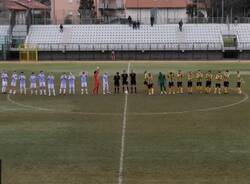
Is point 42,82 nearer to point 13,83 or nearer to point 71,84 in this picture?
point 71,84

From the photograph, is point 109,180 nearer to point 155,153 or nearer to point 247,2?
point 155,153

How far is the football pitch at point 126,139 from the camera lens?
54.8ft

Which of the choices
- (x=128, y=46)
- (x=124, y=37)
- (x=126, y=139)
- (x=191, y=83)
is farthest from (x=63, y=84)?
(x=124, y=37)

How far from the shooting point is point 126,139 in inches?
849

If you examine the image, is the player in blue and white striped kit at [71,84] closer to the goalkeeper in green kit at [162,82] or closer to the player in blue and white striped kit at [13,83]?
the player in blue and white striped kit at [13,83]

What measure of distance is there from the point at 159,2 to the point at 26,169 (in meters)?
80.5

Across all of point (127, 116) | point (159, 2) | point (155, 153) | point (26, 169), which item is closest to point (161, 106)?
point (127, 116)

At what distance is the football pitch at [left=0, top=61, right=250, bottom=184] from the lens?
16.7 metres

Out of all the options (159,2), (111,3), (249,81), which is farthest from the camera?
(111,3)

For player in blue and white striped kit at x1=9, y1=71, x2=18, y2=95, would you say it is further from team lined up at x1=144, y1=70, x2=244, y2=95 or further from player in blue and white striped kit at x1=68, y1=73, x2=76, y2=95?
team lined up at x1=144, y1=70, x2=244, y2=95

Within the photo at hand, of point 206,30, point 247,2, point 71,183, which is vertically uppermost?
point 247,2

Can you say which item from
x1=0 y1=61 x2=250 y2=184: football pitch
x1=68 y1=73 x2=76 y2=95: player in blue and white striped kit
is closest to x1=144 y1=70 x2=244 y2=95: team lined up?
x1=0 y1=61 x2=250 y2=184: football pitch

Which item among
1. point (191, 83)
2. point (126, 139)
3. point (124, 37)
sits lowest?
point (126, 139)

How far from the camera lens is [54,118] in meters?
26.5
